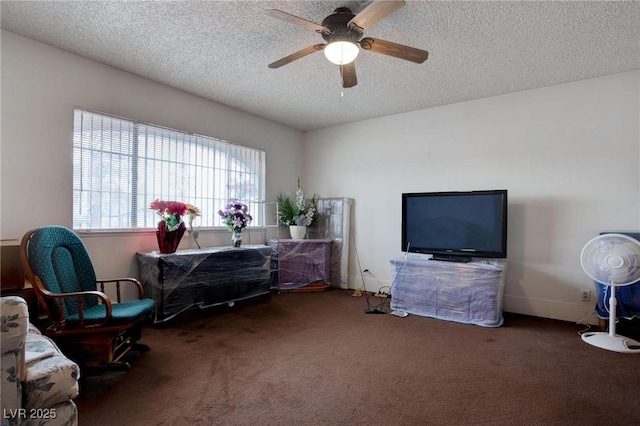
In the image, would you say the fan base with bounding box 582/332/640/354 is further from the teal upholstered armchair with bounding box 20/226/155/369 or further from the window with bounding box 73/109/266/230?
the window with bounding box 73/109/266/230

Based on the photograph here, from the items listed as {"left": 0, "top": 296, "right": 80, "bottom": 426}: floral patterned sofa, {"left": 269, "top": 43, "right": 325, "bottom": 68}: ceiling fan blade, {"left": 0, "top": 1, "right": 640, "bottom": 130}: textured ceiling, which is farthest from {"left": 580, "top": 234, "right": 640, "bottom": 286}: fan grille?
{"left": 0, "top": 296, "right": 80, "bottom": 426}: floral patterned sofa

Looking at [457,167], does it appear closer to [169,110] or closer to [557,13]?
[557,13]

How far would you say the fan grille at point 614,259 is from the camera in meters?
2.67

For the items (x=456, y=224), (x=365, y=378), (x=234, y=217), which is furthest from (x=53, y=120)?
(x=456, y=224)

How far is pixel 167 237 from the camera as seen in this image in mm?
3352

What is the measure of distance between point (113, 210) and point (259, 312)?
185cm

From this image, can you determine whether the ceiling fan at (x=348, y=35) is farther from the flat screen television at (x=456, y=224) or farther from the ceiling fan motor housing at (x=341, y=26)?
the flat screen television at (x=456, y=224)

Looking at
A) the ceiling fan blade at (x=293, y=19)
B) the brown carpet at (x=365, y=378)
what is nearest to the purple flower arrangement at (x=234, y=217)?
the brown carpet at (x=365, y=378)

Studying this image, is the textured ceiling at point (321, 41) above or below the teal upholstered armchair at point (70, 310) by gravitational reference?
above

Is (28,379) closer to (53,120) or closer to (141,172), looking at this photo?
(53,120)

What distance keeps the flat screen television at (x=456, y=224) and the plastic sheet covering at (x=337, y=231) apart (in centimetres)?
110

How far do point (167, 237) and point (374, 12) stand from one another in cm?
277

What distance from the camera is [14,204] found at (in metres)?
2.62

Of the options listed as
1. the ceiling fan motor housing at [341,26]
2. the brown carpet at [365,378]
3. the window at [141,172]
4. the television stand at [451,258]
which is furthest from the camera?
the television stand at [451,258]
